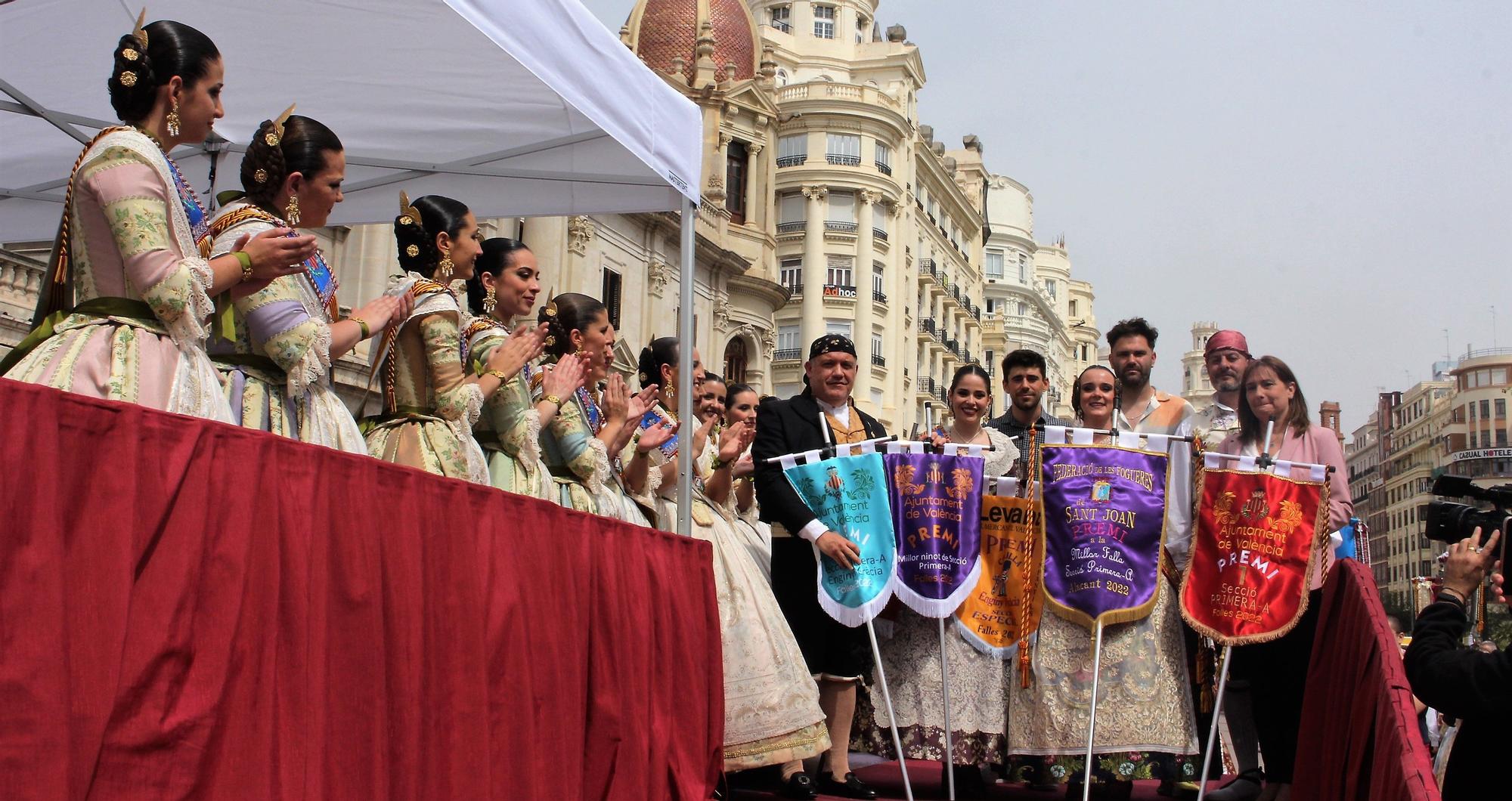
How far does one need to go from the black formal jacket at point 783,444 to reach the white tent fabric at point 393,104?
1.12m

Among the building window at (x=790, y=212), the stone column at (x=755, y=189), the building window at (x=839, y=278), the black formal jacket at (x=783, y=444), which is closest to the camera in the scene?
the black formal jacket at (x=783, y=444)

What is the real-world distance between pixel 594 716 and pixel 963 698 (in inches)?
79.7

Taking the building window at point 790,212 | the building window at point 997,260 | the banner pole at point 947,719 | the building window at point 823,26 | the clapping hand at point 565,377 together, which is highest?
the building window at point 823,26

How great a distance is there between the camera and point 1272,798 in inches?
207

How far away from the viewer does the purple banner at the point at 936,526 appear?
18.8ft

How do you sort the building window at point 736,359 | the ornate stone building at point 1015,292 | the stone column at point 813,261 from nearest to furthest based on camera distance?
1. the building window at point 736,359
2. the stone column at point 813,261
3. the ornate stone building at point 1015,292

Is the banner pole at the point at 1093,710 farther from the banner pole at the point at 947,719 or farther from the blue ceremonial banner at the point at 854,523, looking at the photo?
the blue ceremonial banner at the point at 854,523

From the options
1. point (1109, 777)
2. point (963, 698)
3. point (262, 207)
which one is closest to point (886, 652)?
point (963, 698)

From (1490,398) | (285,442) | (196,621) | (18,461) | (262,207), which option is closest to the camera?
(18,461)

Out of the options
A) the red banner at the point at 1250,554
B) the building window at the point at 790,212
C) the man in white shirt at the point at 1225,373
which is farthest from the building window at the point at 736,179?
the red banner at the point at 1250,554

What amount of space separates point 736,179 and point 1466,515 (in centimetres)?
3430

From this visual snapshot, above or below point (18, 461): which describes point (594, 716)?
below

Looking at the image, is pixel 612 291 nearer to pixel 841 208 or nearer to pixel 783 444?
pixel 783 444

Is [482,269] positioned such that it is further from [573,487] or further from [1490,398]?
[1490,398]
